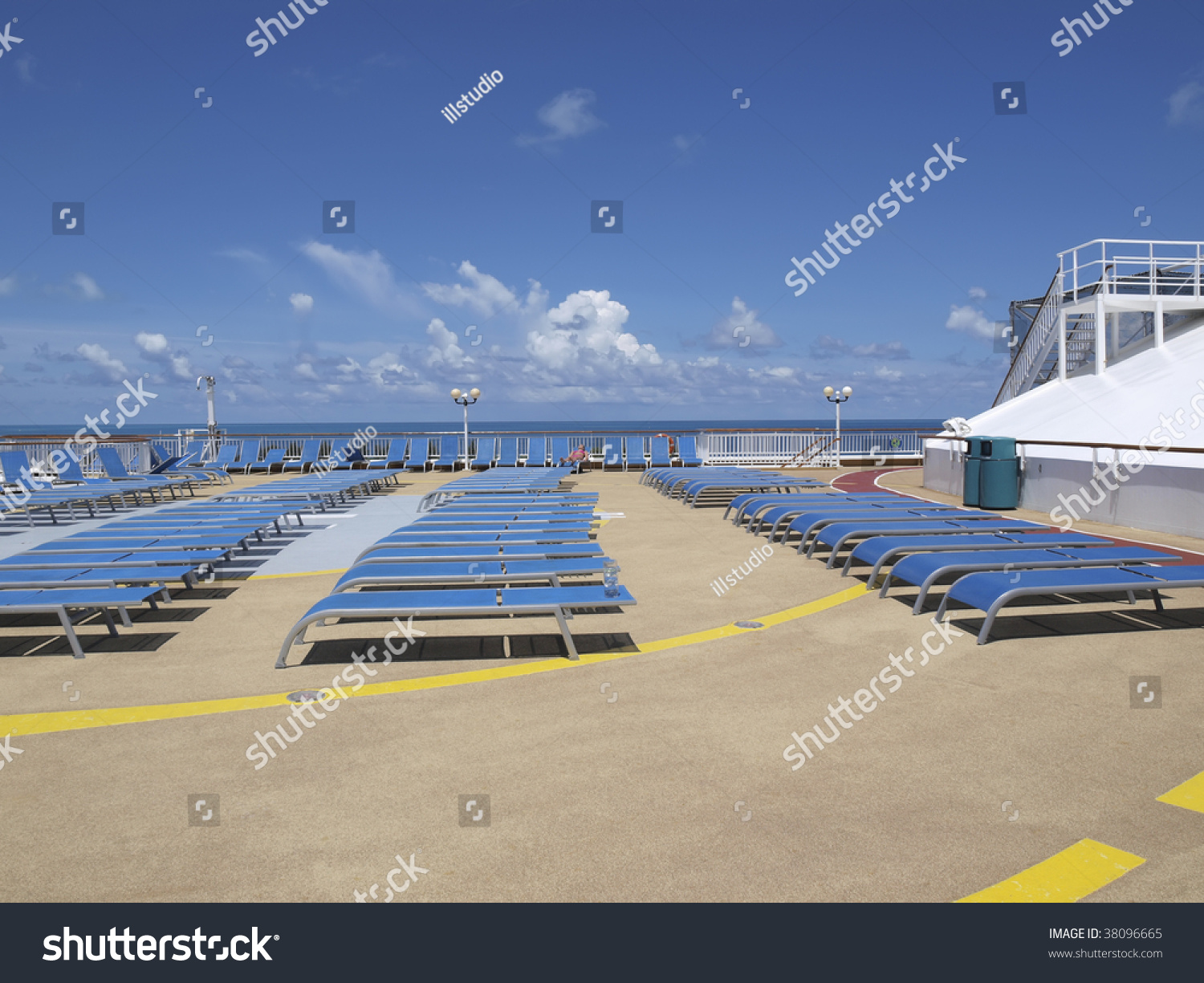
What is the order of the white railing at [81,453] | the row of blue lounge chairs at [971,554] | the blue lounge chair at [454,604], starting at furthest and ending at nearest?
the white railing at [81,453] → the row of blue lounge chairs at [971,554] → the blue lounge chair at [454,604]

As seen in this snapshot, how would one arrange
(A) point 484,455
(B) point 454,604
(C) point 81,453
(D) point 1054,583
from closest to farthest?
(B) point 454,604, (D) point 1054,583, (C) point 81,453, (A) point 484,455

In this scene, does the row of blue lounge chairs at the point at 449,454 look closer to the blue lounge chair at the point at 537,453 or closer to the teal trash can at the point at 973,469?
the blue lounge chair at the point at 537,453

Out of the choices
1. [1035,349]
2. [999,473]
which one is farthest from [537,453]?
[999,473]

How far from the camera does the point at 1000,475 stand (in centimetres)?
1380

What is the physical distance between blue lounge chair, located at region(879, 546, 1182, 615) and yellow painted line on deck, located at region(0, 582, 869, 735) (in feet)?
4.51

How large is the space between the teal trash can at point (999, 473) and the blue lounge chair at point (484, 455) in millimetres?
16242

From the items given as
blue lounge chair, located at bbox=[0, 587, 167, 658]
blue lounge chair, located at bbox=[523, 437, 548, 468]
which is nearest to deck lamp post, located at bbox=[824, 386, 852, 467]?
blue lounge chair, located at bbox=[523, 437, 548, 468]

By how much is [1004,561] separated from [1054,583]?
0.99 m

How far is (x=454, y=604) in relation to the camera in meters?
5.85

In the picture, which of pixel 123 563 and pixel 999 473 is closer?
pixel 123 563

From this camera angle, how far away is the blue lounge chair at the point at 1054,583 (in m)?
5.96

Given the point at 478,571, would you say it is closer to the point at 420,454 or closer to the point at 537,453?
the point at 537,453

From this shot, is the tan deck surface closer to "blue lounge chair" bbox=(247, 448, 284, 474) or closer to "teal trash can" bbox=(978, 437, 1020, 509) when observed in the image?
"teal trash can" bbox=(978, 437, 1020, 509)

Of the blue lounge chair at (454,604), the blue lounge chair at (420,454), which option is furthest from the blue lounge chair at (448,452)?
the blue lounge chair at (454,604)
